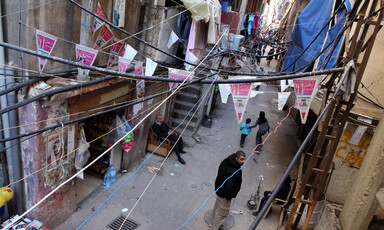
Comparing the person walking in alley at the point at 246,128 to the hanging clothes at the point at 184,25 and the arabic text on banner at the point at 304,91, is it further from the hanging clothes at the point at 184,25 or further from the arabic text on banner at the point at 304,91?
the arabic text on banner at the point at 304,91

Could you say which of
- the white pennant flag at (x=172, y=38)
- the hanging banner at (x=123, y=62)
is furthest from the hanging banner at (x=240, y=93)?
the white pennant flag at (x=172, y=38)

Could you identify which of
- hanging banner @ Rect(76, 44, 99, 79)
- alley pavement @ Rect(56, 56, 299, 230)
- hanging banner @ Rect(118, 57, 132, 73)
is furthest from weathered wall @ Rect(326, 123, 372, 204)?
hanging banner @ Rect(76, 44, 99, 79)

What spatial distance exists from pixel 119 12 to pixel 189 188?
572cm

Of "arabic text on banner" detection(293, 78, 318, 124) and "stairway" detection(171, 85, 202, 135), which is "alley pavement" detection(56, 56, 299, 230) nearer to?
"stairway" detection(171, 85, 202, 135)

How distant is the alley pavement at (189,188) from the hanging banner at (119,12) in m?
4.05

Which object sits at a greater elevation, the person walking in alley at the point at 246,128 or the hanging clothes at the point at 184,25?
the hanging clothes at the point at 184,25

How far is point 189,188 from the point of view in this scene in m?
8.70

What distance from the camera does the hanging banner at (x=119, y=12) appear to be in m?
6.55

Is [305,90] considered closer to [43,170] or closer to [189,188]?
[189,188]

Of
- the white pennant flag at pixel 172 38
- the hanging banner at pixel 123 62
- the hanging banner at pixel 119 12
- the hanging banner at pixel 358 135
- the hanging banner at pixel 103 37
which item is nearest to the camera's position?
the hanging banner at pixel 123 62

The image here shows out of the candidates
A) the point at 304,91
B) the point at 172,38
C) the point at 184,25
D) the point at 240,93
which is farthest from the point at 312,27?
the point at 240,93

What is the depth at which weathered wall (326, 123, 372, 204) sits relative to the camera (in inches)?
317

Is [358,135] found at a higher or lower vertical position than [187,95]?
higher

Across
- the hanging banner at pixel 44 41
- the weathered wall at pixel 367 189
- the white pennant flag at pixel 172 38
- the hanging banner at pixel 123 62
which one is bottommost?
the weathered wall at pixel 367 189
